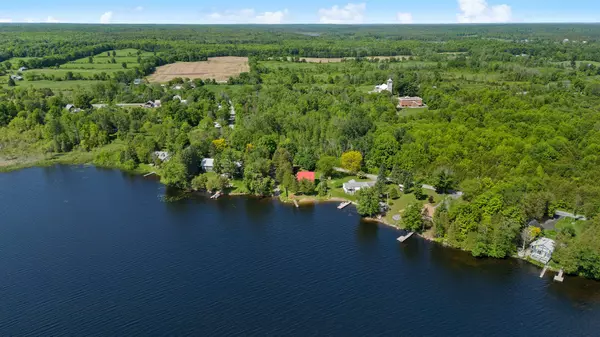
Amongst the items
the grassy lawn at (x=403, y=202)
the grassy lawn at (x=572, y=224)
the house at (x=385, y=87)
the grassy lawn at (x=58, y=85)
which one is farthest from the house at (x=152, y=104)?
the grassy lawn at (x=572, y=224)

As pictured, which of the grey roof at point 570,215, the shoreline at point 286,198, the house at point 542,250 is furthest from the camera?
the grey roof at point 570,215

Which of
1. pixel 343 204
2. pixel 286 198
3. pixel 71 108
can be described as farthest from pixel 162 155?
pixel 71 108

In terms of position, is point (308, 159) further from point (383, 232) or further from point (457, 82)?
point (457, 82)

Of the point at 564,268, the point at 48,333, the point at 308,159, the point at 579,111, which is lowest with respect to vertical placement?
the point at 48,333

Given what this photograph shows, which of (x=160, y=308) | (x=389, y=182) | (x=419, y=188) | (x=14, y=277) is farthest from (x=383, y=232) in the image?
(x=14, y=277)

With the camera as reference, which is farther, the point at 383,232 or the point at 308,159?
the point at 308,159

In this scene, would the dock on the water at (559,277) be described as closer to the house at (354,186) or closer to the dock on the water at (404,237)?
the dock on the water at (404,237)
